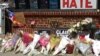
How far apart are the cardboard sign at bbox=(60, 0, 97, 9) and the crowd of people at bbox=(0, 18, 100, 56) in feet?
2.67

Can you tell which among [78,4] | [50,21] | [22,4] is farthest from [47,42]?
[22,4]

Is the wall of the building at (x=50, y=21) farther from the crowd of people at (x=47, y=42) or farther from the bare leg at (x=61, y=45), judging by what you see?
the bare leg at (x=61, y=45)

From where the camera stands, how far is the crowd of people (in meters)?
11.0

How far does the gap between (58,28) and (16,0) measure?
1.66 m

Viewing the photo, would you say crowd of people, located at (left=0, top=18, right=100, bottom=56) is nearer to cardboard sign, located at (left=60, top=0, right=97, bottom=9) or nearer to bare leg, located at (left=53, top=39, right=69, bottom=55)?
bare leg, located at (left=53, top=39, right=69, bottom=55)

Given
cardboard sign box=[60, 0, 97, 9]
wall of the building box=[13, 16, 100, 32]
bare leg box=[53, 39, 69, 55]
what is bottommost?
bare leg box=[53, 39, 69, 55]

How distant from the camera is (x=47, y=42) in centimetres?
1116

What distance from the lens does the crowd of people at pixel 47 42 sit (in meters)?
11.0

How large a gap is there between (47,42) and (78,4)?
2.09 meters

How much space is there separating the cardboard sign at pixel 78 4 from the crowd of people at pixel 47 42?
81cm

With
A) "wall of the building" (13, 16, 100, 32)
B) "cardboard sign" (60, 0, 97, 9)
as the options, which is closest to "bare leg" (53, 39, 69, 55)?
"wall of the building" (13, 16, 100, 32)

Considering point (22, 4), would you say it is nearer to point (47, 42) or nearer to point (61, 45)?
point (47, 42)

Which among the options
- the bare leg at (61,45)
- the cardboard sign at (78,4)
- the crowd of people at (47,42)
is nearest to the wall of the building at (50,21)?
the cardboard sign at (78,4)

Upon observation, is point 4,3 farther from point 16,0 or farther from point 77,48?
point 77,48
